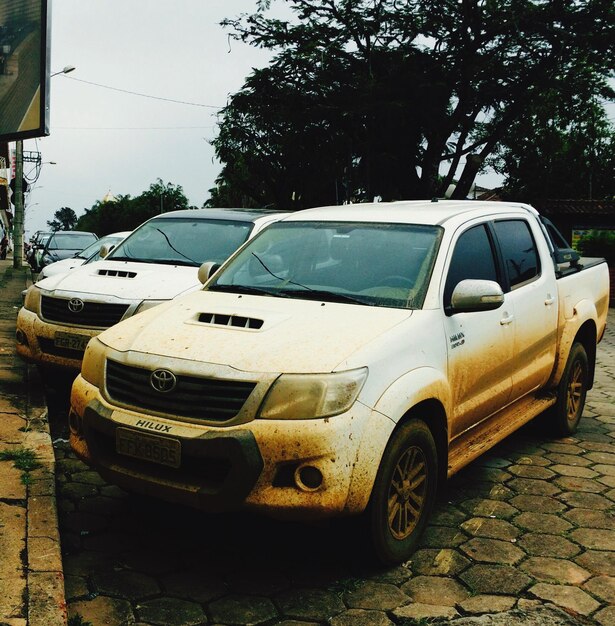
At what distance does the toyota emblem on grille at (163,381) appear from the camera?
3.47 meters

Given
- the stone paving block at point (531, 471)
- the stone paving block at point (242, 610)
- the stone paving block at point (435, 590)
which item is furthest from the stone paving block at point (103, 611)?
the stone paving block at point (531, 471)

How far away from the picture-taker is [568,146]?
45719 millimetres

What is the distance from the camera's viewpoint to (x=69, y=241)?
68.0ft

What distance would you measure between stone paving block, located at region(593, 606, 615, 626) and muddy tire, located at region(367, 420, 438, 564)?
34.8 inches

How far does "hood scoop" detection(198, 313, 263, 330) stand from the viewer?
12.4 feet

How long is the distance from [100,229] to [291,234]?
4879 inches

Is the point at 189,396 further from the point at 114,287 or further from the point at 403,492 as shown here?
the point at 114,287

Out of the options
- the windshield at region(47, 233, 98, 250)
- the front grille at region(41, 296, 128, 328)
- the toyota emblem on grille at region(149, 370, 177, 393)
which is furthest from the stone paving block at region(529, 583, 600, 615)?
the windshield at region(47, 233, 98, 250)

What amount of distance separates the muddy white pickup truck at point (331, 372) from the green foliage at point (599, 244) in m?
17.8

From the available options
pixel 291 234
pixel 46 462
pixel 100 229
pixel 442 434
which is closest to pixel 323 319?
pixel 442 434

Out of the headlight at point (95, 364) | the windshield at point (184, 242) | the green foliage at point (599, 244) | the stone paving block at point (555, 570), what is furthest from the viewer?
the green foliage at point (599, 244)

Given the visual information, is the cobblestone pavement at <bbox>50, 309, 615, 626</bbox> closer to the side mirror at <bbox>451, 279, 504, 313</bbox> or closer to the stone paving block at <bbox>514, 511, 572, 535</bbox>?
the stone paving block at <bbox>514, 511, 572, 535</bbox>

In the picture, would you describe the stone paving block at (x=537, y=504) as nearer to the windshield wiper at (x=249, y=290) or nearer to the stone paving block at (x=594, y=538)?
the stone paving block at (x=594, y=538)

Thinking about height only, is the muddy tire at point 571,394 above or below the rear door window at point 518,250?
below
